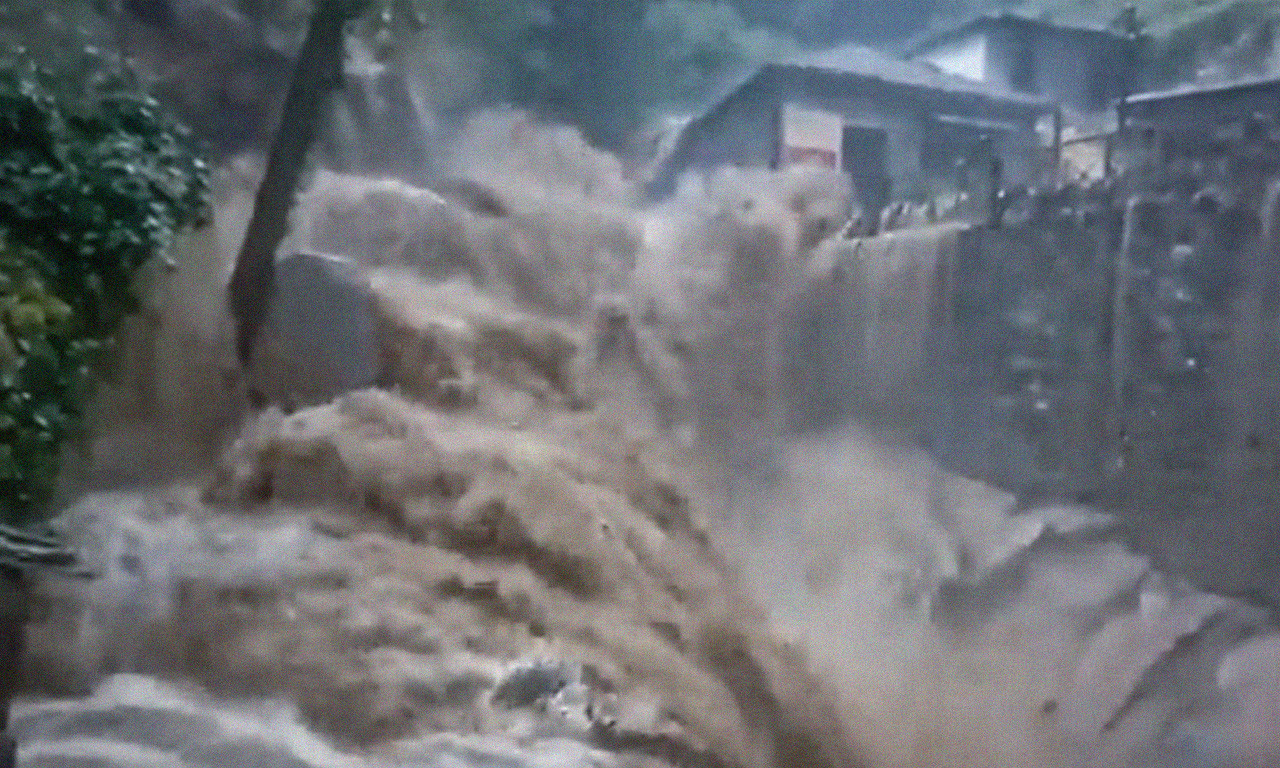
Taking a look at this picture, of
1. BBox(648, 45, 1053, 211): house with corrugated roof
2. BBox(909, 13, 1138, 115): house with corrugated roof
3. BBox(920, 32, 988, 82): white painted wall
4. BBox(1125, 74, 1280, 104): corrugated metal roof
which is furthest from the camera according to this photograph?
BBox(920, 32, 988, 82): white painted wall

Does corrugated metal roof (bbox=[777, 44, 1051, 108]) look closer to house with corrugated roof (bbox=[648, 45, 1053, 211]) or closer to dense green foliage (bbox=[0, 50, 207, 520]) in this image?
house with corrugated roof (bbox=[648, 45, 1053, 211])

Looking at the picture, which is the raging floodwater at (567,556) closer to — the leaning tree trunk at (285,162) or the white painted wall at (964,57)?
→ the leaning tree trunk at (285,162)

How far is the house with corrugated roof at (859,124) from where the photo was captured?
7.77 metres

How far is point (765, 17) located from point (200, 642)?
18.2 feet

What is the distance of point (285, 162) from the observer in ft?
18.5

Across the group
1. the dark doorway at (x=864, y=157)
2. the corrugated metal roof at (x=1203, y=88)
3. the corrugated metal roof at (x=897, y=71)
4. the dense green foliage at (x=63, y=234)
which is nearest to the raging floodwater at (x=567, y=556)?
the dark doorway at (x=864, y=157)

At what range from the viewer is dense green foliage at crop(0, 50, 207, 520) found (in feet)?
13.4

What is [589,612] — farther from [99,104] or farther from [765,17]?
[765,17]

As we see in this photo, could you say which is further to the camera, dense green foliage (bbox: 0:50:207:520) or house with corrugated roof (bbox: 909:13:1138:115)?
house with corrugated roof (bbox: 909:13:1138:115)

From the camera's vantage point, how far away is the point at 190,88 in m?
7.02

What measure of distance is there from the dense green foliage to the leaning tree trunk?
0.71 m

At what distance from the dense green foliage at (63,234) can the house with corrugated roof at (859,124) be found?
12.7 feet

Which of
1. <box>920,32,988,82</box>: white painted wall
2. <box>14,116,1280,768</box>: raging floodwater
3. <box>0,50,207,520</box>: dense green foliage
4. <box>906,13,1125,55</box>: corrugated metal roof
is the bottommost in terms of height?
<box>14,116,1280,768</box>: raging floodwater

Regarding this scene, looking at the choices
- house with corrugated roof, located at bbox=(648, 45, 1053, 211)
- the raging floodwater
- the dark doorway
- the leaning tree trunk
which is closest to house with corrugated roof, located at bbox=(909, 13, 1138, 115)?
house with corrugated roof, located at bbox=(648, 45, 1053, 211)
